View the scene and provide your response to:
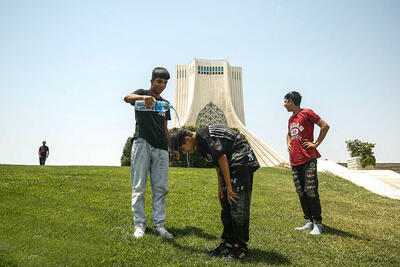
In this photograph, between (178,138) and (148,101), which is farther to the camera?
(148,101)

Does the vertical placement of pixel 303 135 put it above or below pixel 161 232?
above

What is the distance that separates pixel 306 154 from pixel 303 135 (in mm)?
289

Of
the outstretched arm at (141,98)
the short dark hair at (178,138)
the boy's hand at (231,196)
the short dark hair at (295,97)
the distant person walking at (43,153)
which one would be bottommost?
the distant person walking at (43,153)

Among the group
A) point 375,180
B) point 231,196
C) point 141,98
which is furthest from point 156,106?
point 375,180

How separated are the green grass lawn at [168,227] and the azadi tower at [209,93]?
1266 inches

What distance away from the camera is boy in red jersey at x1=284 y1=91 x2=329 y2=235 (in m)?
4.49

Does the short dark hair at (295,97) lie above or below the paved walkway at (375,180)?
above

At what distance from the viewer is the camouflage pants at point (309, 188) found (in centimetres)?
447

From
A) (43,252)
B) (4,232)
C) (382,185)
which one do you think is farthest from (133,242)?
(382,185)

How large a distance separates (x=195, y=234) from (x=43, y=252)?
1.70 metres

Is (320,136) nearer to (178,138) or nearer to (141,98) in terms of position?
(178,138)

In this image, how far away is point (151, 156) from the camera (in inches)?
144

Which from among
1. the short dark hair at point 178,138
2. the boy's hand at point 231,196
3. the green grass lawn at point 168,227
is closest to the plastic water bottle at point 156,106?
the short dark hair at point 178,138

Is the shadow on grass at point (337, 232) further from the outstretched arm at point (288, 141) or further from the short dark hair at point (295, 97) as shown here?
the short dark hair at point (295, 97)
